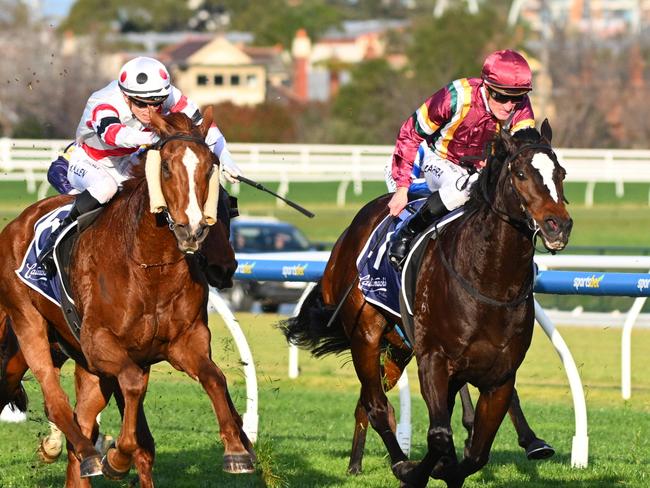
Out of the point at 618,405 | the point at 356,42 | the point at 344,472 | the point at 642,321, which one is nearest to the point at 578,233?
the point at 642,321

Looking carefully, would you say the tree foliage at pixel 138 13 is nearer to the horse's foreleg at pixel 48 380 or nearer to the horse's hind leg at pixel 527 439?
the horse's foreleg at pixel 48 380

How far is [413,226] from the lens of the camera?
6676 millimetres

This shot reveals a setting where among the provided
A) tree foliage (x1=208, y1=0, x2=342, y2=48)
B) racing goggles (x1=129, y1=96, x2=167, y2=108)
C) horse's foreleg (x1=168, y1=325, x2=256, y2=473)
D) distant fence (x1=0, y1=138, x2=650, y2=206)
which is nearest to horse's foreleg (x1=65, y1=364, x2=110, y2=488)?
horse's foreleg (x1=168, y1=325, x2=256, y2=473)

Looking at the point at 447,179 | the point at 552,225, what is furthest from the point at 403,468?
the point at 552,225

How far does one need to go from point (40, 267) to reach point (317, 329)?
5.24 feet

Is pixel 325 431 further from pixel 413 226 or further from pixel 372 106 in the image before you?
pixel 372 106

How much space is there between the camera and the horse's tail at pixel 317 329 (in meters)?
7.54

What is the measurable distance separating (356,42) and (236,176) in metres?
102

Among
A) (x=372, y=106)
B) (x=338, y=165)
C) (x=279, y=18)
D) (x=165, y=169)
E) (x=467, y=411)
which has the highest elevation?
(x=165, y=169)

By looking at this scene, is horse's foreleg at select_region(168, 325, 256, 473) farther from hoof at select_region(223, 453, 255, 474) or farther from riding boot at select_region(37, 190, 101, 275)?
riding boot at select_region(37, 190, 101, 275)

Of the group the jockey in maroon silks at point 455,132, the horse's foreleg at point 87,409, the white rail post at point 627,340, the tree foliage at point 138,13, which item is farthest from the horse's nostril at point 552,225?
the tree foliage at point 138,13

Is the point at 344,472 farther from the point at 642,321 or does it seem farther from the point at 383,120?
the point at 383,120

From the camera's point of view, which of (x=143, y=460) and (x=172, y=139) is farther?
(x=143, y=460)

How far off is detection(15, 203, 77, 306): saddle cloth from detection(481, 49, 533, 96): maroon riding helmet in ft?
6.53
